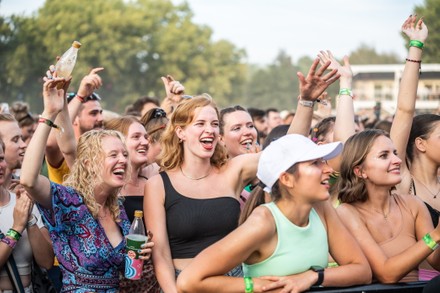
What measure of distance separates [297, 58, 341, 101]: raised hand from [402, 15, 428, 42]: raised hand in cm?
95

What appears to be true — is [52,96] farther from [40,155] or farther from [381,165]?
[381,165]

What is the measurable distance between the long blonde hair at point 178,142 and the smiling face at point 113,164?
0.98 feet

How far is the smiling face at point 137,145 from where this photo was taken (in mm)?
5420

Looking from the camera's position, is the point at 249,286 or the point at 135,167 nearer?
the point at 249,286

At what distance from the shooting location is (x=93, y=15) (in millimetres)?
71625

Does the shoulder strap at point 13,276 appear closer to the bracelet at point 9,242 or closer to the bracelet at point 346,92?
the bracelet at point 9,242

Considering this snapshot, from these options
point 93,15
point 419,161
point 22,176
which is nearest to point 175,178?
point 22,176

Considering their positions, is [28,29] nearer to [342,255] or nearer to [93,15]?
[93,15]

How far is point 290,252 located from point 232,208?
99 cm

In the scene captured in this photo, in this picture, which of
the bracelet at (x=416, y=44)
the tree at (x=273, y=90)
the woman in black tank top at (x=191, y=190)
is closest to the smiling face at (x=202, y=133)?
the woman in black tank top at (x=191, y=190)

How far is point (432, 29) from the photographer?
53.1 metres

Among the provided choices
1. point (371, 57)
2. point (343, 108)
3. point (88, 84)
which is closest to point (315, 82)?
point (343, 108)

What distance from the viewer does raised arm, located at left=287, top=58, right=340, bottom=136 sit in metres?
4.47

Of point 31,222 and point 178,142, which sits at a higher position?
point 178,142
